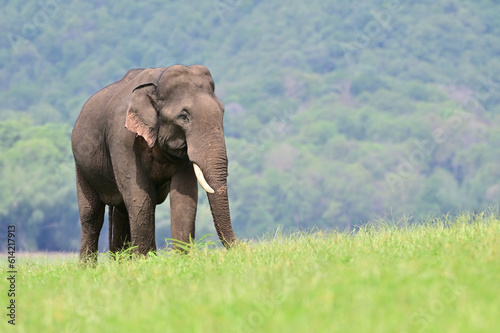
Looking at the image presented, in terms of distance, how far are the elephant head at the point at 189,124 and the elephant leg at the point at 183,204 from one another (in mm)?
237

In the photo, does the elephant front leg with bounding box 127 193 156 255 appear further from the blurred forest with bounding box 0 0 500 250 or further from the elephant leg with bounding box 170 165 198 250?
the blurred forest with bounding box 0 0 500 250

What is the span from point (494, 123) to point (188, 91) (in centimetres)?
12968

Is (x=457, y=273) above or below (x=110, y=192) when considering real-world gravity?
below

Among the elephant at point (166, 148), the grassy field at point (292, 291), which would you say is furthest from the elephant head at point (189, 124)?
the grassy field at point (292, 291)

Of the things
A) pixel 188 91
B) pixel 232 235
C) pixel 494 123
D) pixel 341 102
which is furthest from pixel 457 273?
pixel 341 102

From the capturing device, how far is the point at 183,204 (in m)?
11.1

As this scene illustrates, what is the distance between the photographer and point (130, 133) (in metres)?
11.3

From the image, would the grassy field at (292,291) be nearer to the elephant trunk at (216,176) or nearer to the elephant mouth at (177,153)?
the elephant trunk at (216,176)

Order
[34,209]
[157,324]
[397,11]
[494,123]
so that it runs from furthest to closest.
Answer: [397,11] < [494,123] < [34,209] < [157,324]

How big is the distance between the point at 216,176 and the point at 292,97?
15017 centimetres

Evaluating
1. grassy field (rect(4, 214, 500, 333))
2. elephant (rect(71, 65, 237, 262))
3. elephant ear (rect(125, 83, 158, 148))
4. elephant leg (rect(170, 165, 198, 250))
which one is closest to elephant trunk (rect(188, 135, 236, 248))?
elephant (rect(71, 65, 237, 262))

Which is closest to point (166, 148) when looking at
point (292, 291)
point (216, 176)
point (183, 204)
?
point (183, 204)

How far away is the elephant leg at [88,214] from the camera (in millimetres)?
13227

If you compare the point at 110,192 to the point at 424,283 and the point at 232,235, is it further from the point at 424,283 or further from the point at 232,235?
the point at 424,283
